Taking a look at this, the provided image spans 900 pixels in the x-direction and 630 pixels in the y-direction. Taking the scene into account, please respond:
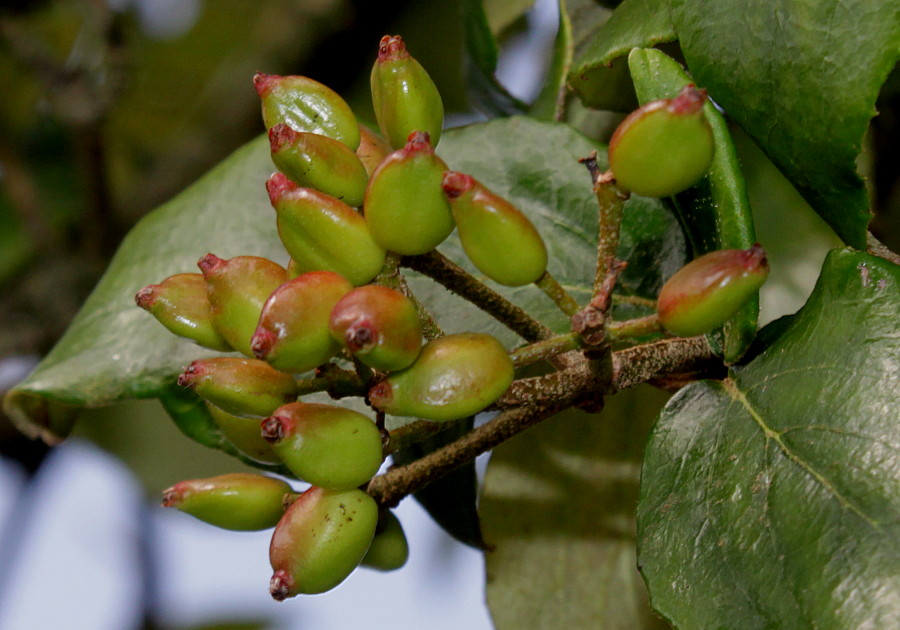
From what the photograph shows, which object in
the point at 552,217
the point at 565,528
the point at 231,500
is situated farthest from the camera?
the point at 565,528

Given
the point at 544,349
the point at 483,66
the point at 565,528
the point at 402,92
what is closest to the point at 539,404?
the point at 544,349

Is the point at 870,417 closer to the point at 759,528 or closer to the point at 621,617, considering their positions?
the point at 759,528

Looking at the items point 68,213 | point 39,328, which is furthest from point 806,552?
point 68,213

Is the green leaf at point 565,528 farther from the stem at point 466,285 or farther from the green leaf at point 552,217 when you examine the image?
the stem at point 466,285

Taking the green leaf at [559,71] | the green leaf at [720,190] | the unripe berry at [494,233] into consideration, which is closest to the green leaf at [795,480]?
the green leaf at [720,190]

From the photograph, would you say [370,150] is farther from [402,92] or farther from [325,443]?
[325,443]
